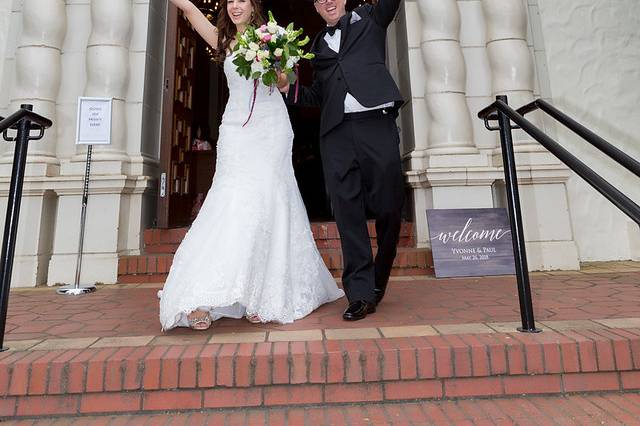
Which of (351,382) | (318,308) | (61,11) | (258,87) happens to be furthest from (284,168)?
(61,11)

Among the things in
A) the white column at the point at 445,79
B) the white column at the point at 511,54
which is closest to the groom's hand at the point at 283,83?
the white column at the point at 445,79

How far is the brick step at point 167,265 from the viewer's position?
347 centimetres

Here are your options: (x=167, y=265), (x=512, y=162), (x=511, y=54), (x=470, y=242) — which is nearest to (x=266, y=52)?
(x=512, y=162)

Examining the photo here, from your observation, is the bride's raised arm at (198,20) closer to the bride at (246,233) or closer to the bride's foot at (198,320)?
the bride at (246,233)

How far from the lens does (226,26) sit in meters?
2.31

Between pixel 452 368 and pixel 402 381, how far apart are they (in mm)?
207

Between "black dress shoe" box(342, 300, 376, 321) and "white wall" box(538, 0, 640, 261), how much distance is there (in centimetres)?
318

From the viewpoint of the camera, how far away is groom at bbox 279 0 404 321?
2115 millimetres

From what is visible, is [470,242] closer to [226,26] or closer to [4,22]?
[226,26]

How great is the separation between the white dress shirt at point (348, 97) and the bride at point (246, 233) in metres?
0.39

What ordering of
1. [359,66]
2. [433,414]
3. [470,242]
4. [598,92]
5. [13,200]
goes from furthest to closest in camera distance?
1. [598,92]
2. [470,242]
3. [359,66]
4. [13,200]
5. [433,414]

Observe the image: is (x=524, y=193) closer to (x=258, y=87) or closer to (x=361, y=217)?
(x=361, y=217)

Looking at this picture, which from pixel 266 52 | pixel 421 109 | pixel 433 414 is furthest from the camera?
pixel 421 109

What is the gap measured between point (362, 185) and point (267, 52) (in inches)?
33.8
